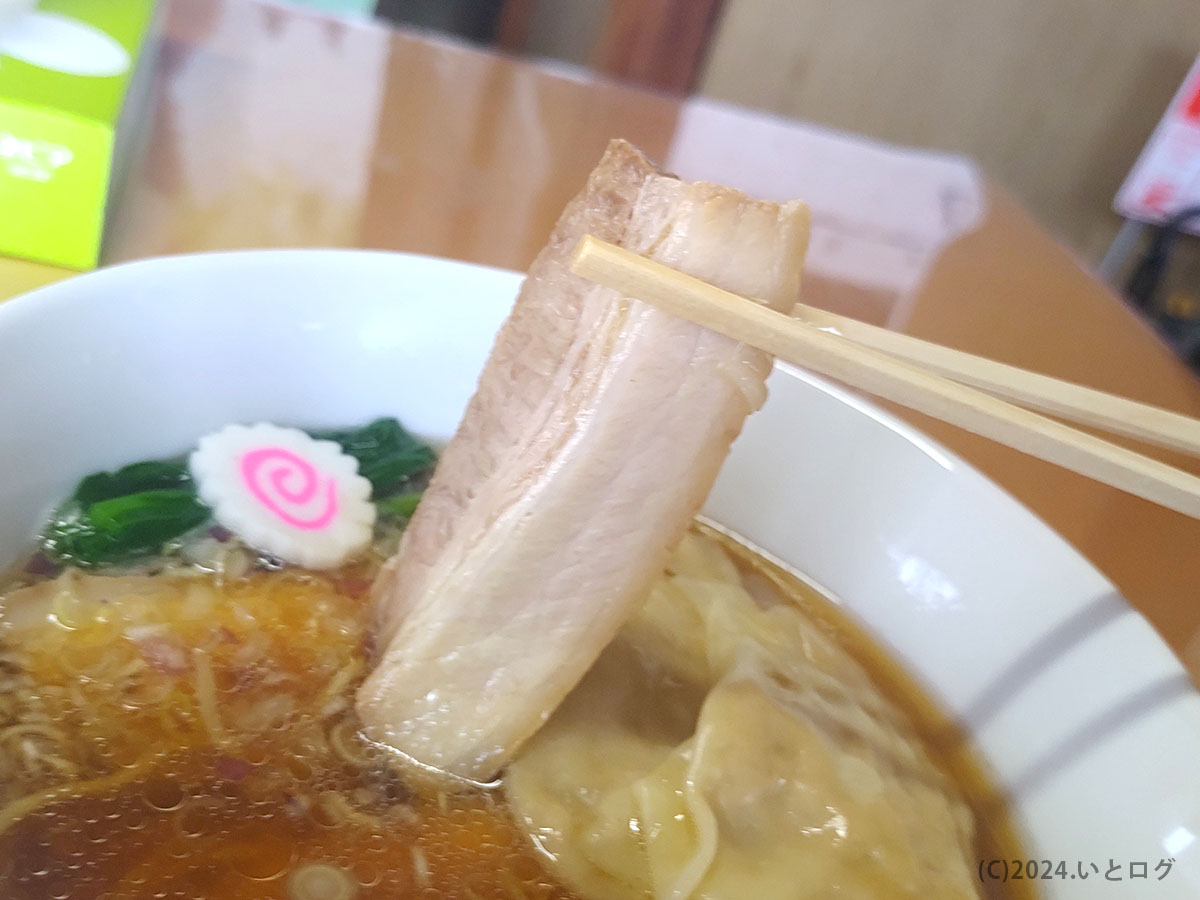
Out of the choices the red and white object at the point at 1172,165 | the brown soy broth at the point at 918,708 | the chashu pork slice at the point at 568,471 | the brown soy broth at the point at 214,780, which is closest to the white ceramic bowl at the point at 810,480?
the brown soy broth at the point at 918,708

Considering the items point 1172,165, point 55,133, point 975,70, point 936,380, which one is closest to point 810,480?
point 936,380

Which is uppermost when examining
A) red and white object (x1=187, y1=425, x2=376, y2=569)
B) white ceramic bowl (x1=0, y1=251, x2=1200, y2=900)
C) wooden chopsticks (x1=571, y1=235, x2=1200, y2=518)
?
wooden chopsticks (x1=571, y1=235, x2=1200, y2=518)

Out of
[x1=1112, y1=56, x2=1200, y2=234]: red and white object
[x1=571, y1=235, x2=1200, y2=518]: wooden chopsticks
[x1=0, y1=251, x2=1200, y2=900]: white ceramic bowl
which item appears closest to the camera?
[x1=571, y1=235, x2=1200, y2=518]: wooden chopsticks

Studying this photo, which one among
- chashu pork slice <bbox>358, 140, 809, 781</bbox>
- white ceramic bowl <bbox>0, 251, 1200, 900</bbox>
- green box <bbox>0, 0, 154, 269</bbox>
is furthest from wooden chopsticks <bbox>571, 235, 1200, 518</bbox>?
green box <bbox>0, 0, 154, 269</bbox>

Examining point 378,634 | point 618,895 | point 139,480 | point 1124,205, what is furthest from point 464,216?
point 1124,205

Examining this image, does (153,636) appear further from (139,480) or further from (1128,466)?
(1128,466)

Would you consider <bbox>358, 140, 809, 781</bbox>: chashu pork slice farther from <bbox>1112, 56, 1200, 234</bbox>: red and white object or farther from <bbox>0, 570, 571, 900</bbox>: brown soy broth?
<bbox>1112, 56, 1200, 234</bbox>: red and white object
